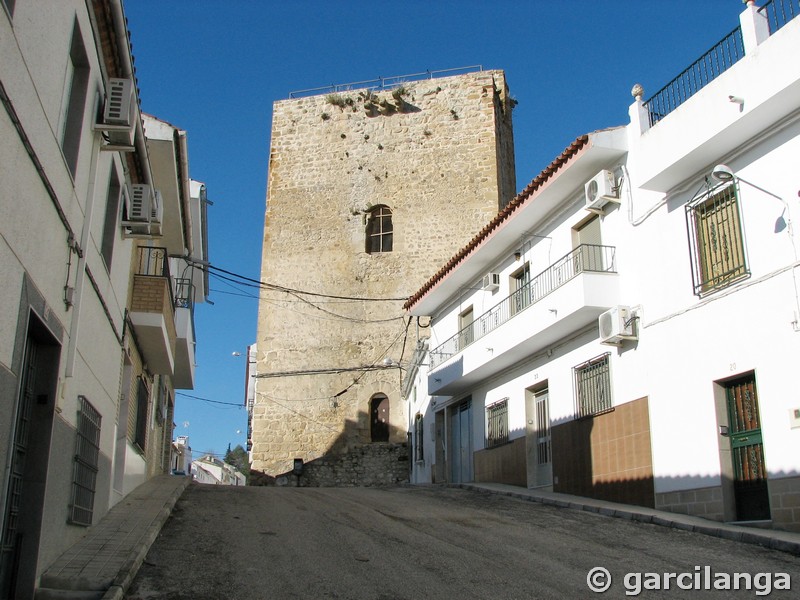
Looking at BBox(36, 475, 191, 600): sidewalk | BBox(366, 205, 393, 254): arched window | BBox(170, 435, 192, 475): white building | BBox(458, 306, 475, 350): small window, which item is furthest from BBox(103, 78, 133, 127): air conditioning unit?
BBox(170, 435, 192, 475): white building

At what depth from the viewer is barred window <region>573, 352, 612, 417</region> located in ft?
46.5

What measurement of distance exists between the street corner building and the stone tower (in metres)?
14.5

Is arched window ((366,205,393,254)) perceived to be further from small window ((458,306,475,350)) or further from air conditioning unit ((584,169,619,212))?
air conditioning unit ((584,169,619,212))

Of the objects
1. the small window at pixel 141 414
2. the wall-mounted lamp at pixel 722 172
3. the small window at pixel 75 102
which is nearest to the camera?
the small window at pixel 75 102

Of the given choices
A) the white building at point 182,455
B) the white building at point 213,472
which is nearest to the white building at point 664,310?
the white building at point 182,455

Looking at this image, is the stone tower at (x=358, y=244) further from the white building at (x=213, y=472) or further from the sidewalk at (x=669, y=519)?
the white building at (x=213, y=472)

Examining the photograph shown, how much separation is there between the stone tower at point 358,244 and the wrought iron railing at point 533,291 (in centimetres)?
505

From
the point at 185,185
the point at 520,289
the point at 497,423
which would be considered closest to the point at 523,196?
the point at 520,289

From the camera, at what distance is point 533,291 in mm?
16719

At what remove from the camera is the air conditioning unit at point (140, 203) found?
10.1 m

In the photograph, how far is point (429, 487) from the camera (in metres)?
17.0

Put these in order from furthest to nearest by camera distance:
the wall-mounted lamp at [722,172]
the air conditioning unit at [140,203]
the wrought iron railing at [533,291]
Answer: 1. the wrought iron railing at [533,291]
2. the wall-mounted lamp at [722,172]
3. the air conditioning unit at [140,203]

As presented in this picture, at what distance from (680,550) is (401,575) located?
340 cm

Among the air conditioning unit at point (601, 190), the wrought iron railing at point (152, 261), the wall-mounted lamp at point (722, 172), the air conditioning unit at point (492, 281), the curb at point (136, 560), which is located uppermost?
the air conditioning unit at point (601, 190)
